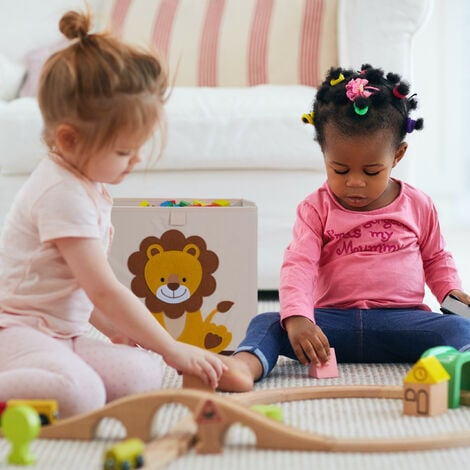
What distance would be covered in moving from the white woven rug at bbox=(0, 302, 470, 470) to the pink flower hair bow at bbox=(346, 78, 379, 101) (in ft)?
1.41

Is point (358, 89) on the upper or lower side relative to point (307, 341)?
upper

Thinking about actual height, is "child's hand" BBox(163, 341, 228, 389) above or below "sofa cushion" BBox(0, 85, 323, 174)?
below

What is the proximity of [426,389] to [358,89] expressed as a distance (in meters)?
0.52

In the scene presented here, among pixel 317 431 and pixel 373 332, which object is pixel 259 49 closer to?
pixel 373 332

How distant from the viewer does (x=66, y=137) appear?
1.15 m

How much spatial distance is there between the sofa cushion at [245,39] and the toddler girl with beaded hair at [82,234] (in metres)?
1.19

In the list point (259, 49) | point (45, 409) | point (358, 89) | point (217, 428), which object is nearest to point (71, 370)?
point (45, 409)

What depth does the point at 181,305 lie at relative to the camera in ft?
5.06

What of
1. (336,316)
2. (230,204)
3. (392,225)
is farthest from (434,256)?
(230,204)

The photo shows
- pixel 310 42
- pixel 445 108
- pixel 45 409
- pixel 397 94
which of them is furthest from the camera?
pixel 445 108

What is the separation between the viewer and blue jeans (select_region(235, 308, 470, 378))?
139 centimetres

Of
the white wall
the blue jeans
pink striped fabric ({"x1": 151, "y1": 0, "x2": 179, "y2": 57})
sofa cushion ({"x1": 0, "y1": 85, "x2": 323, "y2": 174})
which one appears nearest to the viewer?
A: the blue jeans

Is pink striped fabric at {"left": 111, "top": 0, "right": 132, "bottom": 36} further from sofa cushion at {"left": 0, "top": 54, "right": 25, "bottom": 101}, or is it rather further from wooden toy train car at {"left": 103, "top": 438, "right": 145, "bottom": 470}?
wooden toy train car at {"left": 103, "top": 438, "right": 145, "bottom": 470}

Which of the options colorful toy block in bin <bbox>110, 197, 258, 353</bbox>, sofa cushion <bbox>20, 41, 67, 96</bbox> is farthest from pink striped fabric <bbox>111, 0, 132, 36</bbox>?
colorful toy block in bin <bbox>110, 197, 258, 353</bbox>
